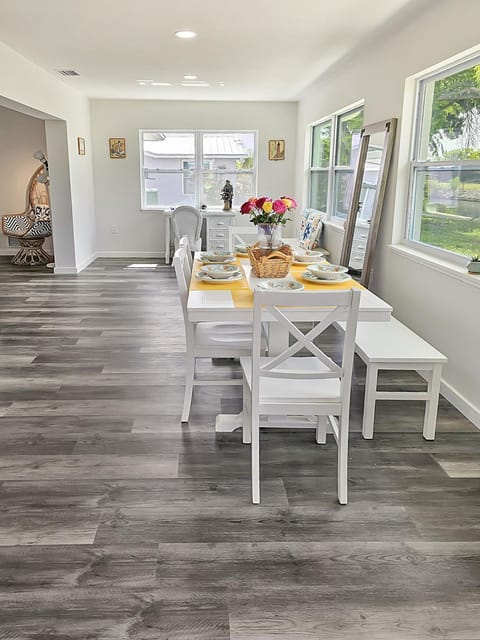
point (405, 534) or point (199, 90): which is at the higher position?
point (199, 90)

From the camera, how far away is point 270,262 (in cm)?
315

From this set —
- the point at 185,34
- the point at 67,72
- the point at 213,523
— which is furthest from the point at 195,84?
the point at 213,523

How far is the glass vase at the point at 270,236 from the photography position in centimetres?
318

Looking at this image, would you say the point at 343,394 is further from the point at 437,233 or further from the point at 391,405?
the point at 437,233

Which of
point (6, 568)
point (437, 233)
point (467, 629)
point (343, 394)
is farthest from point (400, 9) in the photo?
point (6, 568)

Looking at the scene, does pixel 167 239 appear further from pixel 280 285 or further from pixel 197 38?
pixel 280 285

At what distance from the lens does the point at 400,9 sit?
3.67m

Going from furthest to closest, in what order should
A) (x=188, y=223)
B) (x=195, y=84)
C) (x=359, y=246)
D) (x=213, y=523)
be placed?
(x=188, y=223)
(x=195, y=84)
(x=359, y=246)
(x=213, y=523)

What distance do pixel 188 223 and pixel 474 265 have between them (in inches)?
201

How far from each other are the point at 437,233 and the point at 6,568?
3.18m

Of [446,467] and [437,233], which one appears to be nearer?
[446,467]

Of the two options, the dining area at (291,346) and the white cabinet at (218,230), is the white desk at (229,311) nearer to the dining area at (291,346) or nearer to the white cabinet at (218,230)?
the dining area at (291,346)

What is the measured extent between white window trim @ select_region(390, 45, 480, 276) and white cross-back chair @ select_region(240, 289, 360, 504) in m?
1.51

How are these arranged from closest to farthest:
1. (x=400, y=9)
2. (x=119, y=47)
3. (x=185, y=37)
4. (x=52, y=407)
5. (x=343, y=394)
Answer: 1. (x=343, y=394)
2. (x=52, y=407)
3. (x=400, y=9)
4. (x=185, y=37)
5. (x=119, y=47)
